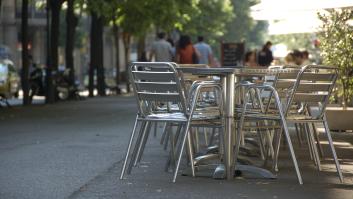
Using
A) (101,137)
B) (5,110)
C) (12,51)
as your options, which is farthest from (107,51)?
(101,137)

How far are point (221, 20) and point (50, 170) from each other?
62541 mm

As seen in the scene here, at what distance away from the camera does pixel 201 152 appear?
11680 mm

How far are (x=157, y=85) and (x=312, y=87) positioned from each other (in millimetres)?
1390

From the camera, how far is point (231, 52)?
130 ft

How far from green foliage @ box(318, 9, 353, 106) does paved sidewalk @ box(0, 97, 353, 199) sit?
2.66ft

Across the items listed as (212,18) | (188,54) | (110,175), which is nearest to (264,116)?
(110,175)

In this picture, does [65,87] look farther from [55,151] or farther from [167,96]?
[167,96]

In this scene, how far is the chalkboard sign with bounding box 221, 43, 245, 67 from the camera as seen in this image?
1544 inches

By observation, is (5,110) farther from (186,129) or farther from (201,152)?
(186,129)

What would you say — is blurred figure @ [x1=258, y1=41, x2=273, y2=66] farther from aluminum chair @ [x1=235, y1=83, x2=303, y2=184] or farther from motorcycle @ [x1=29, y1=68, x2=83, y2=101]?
aluminum chair @ [x1=235, y1=83, x2=303, y2=184]

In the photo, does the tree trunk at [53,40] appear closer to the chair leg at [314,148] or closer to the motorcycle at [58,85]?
the motorcycle at [58,85]

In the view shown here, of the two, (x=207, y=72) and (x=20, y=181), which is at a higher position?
(x=207, y=72)

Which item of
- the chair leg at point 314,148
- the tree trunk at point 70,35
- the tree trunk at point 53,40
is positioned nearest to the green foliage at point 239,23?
the tree trunk at point 70,35

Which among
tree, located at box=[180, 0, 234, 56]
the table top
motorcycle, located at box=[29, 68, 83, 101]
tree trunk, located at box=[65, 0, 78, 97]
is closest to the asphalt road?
the table top
